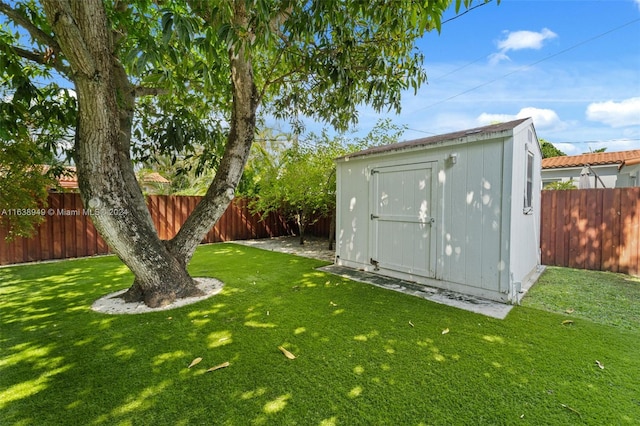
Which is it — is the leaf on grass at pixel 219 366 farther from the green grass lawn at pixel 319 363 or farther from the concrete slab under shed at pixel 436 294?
the concrete slab under shed at pixel 436 294

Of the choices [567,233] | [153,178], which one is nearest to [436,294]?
[567,233]

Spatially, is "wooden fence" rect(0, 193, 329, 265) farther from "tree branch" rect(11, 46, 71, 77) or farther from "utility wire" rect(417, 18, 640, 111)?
"utility wire" rect(417, 18, 640, 111)

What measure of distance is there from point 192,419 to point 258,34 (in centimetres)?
263

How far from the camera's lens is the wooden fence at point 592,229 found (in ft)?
16.7

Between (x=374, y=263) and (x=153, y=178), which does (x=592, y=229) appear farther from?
(x=153, y=178)

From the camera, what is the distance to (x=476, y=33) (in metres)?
6.80

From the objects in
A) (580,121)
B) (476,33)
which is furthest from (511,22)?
(580,121)

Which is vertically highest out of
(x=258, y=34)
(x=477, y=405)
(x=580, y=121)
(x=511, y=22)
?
(x=580, y=121)

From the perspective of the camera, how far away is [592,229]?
5.44 m

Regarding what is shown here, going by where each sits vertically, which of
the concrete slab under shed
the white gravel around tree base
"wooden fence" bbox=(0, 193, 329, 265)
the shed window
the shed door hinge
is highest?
the shed window

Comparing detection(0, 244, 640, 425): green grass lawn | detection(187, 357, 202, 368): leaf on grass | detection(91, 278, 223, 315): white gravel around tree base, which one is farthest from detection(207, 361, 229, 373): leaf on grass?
detection(91, 278, 223, 315): white gravel around tree base

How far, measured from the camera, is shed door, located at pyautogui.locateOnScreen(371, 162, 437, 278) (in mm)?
4344

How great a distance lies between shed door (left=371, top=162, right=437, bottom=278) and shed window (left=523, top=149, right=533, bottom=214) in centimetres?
135

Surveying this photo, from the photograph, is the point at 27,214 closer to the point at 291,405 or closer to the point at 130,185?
the point at 130,185
